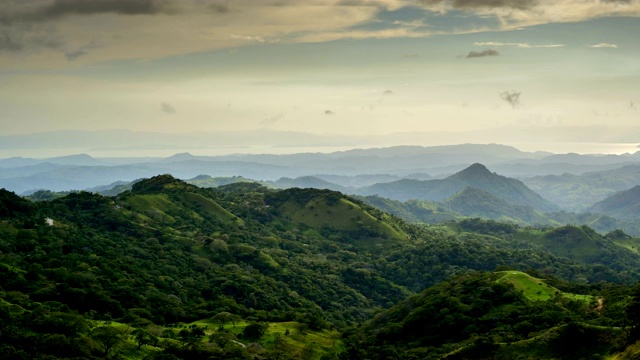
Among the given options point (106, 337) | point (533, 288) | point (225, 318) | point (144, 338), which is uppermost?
point (106, 337)

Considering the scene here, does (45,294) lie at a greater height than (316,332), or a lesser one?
greater

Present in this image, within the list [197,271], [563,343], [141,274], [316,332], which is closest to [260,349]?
[316,332]

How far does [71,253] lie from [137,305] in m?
37.0

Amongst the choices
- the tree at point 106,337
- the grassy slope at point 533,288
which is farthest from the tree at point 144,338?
the grassy slope at point 533,288

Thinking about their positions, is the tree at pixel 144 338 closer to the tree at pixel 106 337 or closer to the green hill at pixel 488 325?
the tree at pixel 106 337

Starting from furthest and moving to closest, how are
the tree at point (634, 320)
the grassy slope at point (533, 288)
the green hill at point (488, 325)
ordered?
the grassy slope at point (533, 288) < the green hill at point (488, 325) < the tree at point (634, 320)

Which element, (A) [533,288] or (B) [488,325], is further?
(A) [533,288]

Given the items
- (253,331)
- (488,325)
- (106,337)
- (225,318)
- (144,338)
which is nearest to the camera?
(106,337)

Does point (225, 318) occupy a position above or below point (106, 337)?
below

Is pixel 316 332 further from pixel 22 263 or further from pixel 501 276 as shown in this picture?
pixel 22 263

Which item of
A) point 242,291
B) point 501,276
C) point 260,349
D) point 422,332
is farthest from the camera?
point 242,291

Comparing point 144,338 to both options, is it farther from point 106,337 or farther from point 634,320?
point 634,320

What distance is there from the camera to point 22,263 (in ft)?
418

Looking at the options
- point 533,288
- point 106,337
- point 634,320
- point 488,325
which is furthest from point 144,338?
A: point 533,288
